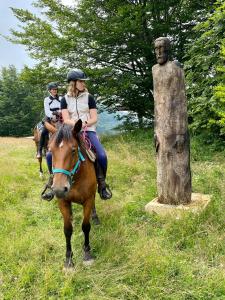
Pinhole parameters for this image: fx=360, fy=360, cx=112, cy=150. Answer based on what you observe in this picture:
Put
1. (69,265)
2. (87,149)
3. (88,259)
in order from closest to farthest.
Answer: (69,265) < (88,259) < (87,149)

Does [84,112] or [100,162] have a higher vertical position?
[84,112]

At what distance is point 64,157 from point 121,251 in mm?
1616

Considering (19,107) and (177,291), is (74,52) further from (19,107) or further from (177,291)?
(19,107)

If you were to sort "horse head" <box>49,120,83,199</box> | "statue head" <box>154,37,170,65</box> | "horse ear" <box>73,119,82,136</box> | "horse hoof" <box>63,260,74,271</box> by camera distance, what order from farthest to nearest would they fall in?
"statue head" <box>154,37,170,65</box>
"horse hoof" <box>63,260,74,271</box>
"horse ear" <box>73,119,82,136</box>
"horse head" <box>49,120,83,199</box>

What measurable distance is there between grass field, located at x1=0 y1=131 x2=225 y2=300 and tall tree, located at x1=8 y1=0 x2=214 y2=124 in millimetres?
7867

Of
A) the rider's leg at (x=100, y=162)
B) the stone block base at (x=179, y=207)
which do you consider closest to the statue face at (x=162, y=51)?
the rider's leg at (x=100, y=162)

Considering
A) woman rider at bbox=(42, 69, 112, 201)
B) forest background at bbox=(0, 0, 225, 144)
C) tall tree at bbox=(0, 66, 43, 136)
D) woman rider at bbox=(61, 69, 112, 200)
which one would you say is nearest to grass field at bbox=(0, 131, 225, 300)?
woman rider at bbox=(42, 69, 112, 201)

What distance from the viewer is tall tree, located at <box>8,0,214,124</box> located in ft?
46.2

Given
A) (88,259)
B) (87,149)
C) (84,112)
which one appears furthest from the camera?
(84,112)

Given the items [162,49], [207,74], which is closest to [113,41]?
[207,74]

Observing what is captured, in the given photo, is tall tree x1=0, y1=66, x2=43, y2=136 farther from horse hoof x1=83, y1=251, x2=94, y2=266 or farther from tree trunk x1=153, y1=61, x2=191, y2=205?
horse hoof x1=83, y1=251, x2=94, y2=266

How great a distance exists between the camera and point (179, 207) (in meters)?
5.97

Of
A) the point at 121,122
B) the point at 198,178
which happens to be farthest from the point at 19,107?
the point at 198,178

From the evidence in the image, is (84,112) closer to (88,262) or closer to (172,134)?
(172,134)
